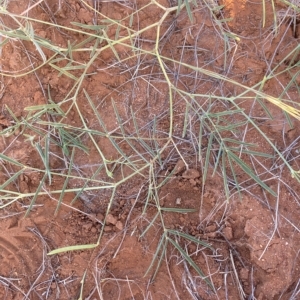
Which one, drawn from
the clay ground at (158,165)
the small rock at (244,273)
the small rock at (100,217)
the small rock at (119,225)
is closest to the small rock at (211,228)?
the clay ground at (158,165)

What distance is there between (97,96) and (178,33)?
530 mm

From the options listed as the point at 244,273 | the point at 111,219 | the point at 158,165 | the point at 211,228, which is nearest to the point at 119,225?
the point at 111,219

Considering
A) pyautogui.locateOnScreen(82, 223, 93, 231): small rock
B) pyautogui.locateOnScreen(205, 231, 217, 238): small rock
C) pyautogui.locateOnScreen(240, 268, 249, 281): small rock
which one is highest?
pyautogui.locateOnScreen(82, 223, 93, 231): small rock

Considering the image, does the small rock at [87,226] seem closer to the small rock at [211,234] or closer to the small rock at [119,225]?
the small rock at [119,225]

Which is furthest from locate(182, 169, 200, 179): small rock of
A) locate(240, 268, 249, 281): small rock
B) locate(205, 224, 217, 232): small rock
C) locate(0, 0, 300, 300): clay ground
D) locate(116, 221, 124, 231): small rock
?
locate(240, 268, 249, 281): small rock

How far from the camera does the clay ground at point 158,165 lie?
2217 millimetres

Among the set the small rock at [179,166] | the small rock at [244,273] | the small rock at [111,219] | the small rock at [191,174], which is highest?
the small rock at [179,166]

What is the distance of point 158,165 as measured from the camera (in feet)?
7.49

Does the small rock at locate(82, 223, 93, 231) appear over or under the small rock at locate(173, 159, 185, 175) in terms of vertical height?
under

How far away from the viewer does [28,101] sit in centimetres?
233

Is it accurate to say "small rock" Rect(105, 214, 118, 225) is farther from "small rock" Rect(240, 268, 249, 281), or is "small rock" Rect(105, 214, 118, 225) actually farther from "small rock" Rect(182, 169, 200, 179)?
"small rock" Rect(240, 268, 249, 281)

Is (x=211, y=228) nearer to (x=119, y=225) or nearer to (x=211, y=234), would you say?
(x=211, y=234)

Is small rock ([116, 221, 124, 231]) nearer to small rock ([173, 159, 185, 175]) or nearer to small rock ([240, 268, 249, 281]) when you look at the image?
small rock ([173, 159, 185, 175])

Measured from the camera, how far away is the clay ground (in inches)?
87.3
